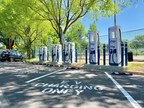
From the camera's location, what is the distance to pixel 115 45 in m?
19.7

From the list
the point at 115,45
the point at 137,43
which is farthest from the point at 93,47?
the point at 137,43

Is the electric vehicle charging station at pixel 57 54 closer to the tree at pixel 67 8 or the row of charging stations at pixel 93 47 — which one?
the tree at pixel 67 8

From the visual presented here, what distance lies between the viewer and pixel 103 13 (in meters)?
31.5

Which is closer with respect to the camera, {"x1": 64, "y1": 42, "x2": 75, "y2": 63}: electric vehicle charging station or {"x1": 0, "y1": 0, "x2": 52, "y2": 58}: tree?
{"x1": 64, "y1": 42, "x2": 75, "y2": 63}: electric vehicle charging station

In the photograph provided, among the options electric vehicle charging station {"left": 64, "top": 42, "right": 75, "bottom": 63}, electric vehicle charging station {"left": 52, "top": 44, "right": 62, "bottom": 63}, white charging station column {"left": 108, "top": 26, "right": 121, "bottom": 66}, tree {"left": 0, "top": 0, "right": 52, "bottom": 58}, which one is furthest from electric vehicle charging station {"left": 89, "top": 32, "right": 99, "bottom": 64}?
tree {"left": 0, "top": 0, "right": 52, "bottom": 58}

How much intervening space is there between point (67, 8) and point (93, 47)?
409 inches

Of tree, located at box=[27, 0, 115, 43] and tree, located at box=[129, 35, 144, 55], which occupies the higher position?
tree, located at box=[27, 0, 115, 43]

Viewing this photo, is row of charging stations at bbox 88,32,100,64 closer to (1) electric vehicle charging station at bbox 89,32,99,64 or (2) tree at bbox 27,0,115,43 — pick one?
(1) electric vehicle charging station at bbox 89,32,99,64

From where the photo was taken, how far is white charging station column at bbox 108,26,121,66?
19469mm

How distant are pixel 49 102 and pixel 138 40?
78.2 feet

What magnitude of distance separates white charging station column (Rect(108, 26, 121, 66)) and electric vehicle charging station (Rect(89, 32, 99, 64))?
8.95ft

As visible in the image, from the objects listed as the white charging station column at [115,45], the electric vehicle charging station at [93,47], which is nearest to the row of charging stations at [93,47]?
the electric vehicle charging station at [93,47]

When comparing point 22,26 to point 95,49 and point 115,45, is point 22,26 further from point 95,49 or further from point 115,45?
point 115,45

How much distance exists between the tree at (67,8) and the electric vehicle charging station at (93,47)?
7.08 m
